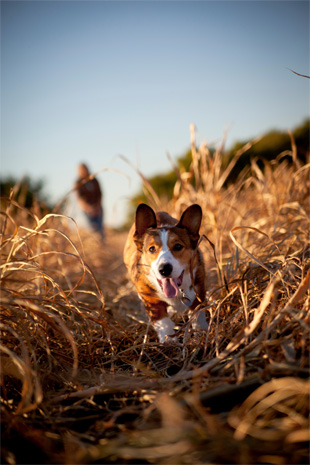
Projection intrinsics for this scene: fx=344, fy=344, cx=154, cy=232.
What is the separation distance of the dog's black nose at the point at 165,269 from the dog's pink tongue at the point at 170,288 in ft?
0.30

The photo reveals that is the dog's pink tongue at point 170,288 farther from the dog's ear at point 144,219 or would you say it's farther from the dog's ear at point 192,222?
the dog's ear at point 144,219

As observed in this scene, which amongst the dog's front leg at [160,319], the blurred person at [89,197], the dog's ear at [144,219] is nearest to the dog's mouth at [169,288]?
the dog's front leg at [160,319]

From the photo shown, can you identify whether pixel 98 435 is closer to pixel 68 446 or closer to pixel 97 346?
pixel 68 446

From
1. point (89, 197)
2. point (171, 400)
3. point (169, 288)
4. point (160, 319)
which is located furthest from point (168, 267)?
point (89, 197)

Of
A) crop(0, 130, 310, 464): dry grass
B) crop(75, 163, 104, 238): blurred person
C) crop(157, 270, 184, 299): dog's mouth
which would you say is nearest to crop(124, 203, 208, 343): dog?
crop(157, 270, 184, 299): dog's mouth

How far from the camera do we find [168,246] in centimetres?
303

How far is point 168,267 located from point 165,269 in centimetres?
3

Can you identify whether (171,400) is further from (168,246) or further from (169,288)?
(168,246)

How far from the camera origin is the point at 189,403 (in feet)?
4.83

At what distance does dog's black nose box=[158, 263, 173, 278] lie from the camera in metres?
2.88

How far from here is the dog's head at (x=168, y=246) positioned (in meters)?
2.93

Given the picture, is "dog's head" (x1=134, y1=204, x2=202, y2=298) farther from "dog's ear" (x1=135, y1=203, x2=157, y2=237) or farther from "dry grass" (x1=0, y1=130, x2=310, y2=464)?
"dry grass" (x1=0, y1=130, x2=310, y2=464)

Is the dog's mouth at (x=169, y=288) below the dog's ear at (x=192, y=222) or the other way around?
below

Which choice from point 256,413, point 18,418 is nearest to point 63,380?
point 18,418
